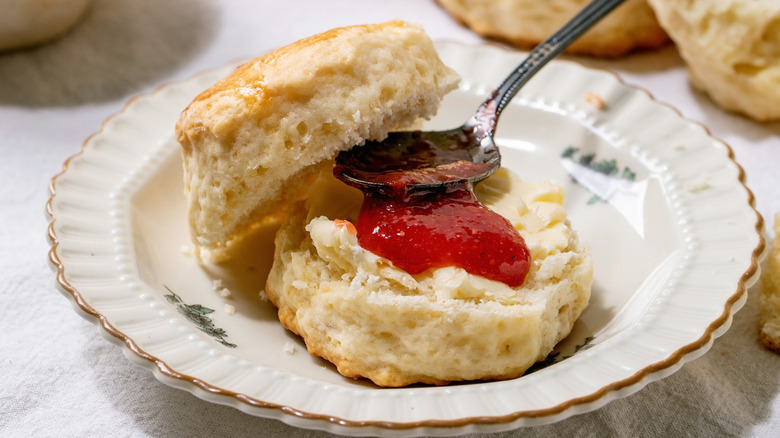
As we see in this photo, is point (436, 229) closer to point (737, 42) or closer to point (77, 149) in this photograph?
point (737, 42)

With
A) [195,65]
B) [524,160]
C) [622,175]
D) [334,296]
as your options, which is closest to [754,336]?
[622,175]

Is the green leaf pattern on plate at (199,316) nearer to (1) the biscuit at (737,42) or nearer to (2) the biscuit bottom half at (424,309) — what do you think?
(2) the biscuit bottom half at (424,309)

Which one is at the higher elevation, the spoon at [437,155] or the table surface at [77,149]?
the spoon at [437,155]

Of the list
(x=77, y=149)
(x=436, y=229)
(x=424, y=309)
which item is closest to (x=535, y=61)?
(x=436, y=229)

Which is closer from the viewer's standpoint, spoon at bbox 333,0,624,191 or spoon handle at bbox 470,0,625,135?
spoon at bbox 333,0,624,191

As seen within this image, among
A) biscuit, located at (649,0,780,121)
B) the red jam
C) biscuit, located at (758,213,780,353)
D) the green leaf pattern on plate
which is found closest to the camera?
the red jam

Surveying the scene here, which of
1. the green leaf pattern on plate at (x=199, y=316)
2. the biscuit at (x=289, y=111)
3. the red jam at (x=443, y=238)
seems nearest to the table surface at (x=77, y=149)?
the green leaf pattern on plate at (x=199, y=316)

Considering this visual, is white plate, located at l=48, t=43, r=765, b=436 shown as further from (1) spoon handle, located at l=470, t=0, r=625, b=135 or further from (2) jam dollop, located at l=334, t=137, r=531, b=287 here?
(2) jam dollop, located at l=334, t=137, r=531, b=287

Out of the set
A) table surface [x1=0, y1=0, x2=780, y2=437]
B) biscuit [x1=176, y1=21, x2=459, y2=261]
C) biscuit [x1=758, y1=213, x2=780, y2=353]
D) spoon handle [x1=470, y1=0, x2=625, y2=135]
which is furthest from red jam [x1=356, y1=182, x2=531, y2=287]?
biscuit [x1=758, y1=213, x2=780, y2=353]
